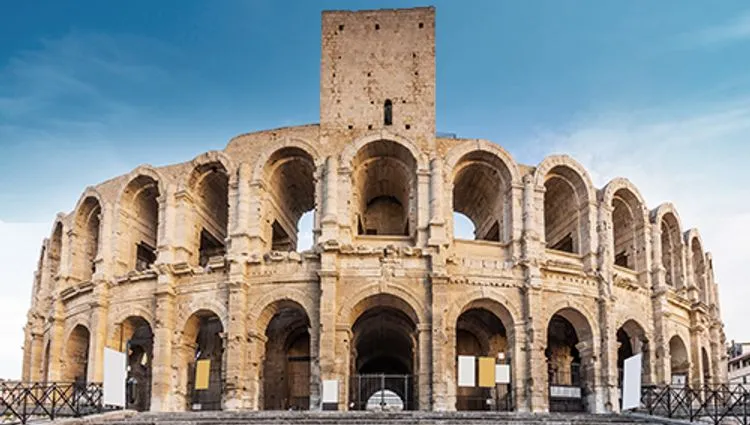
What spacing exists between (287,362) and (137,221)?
8457 mm

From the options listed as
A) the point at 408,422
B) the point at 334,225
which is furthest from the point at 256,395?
the point at 408,422

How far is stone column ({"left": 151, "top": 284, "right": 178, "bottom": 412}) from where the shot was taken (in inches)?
1152

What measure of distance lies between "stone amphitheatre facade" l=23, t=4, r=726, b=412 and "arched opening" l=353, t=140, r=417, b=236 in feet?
0.42

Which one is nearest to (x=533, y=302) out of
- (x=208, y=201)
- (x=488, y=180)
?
(x=488, y=180)

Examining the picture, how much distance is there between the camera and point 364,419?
2233cm

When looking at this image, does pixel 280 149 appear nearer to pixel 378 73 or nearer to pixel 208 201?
pixel 208 201

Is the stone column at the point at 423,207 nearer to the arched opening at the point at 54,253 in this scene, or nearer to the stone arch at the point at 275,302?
the stone arch at the point at 275,302

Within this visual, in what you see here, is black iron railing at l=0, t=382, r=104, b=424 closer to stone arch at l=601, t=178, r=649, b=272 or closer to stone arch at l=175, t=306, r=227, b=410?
stone arch at l=175, t=306, r=227, b=410

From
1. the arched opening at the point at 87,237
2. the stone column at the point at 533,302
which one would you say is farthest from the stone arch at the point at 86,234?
the stone column at the point at 533,302

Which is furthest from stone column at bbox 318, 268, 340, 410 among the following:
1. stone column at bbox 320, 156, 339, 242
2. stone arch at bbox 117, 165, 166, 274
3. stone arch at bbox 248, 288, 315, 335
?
stone arch at bbox 117, 165, 166, 274

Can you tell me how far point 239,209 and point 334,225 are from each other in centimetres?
377

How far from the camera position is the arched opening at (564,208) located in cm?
3272

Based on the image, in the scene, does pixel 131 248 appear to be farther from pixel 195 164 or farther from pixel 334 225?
pixel 334 225

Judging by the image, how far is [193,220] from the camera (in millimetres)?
32375
